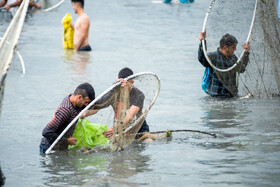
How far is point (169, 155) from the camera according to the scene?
7590 millimetres

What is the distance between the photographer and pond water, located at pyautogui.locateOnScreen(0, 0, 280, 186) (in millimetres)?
6715

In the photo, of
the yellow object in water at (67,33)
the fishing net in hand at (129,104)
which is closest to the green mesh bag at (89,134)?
the fishing net in hand at (129,104)

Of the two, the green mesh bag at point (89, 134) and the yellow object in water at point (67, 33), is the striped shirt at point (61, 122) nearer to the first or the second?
the green mesh bag at point (89, 134)

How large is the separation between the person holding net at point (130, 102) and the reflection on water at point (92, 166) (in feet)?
1.18

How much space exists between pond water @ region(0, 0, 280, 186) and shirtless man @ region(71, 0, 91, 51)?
0.44 meters

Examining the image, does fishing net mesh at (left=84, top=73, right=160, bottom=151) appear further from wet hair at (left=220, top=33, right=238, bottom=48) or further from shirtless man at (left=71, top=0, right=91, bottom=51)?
shirtless man at (left=71, top=0, right=91, bottom=51)

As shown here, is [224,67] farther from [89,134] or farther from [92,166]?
[92,166]

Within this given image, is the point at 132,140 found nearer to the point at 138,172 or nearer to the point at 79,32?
the point at 138,172

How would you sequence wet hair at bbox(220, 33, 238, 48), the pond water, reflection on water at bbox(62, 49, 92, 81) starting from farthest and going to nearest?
reflection on water at bbox(62, 49, 92, 81), wet hair at bbox(220, 33, 238, 48), the pond water

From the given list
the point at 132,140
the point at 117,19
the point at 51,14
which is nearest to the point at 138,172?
the point at 132,140

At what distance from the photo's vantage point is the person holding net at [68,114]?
7105 mm

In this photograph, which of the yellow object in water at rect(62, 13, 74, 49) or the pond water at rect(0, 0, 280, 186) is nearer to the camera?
the pond water at rect(0, 0, 280, 186)

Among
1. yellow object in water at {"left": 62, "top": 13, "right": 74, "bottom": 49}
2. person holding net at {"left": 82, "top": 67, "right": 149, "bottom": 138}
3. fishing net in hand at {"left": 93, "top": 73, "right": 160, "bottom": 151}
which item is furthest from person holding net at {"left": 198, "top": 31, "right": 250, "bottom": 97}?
yellow object in water at {"left": 62, "top": 13, "right": 74, "bottom": 49}

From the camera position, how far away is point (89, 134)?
296 inches
